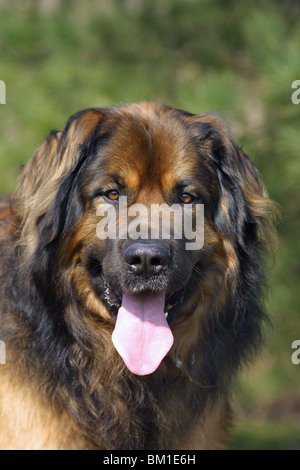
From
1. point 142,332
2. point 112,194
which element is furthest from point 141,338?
point 112,194

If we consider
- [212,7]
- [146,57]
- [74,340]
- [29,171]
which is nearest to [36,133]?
[146,57]

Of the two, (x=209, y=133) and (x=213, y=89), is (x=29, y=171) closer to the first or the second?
(x=209, y=133)

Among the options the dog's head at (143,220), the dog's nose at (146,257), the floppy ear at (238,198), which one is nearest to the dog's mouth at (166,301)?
the dog's head at (143,220)

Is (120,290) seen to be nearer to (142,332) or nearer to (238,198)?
(142,332)

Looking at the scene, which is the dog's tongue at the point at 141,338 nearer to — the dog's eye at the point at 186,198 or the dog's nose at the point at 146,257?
the dog's nose at the point at 146,257

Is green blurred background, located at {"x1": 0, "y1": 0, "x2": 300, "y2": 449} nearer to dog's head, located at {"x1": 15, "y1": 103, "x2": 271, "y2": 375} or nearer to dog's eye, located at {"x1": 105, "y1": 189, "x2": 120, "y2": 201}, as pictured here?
dog's head, located at {"x1": 15, "y1": 103, "x2": 271, "y2": 375}

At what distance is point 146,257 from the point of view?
3.44m

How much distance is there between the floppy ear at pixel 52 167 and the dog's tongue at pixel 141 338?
0.63 meters

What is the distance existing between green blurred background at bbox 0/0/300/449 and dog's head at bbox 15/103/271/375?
257 cm

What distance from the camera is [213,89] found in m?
6.53

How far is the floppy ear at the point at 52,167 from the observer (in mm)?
3789

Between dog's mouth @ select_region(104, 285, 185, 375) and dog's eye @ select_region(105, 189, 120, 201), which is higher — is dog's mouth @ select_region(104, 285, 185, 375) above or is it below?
below

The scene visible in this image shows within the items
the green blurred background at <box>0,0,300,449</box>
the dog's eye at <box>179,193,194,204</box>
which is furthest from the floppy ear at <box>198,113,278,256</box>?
the green blurred background at <box>0,0,300,449</box>

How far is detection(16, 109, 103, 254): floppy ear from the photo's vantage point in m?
3.79
